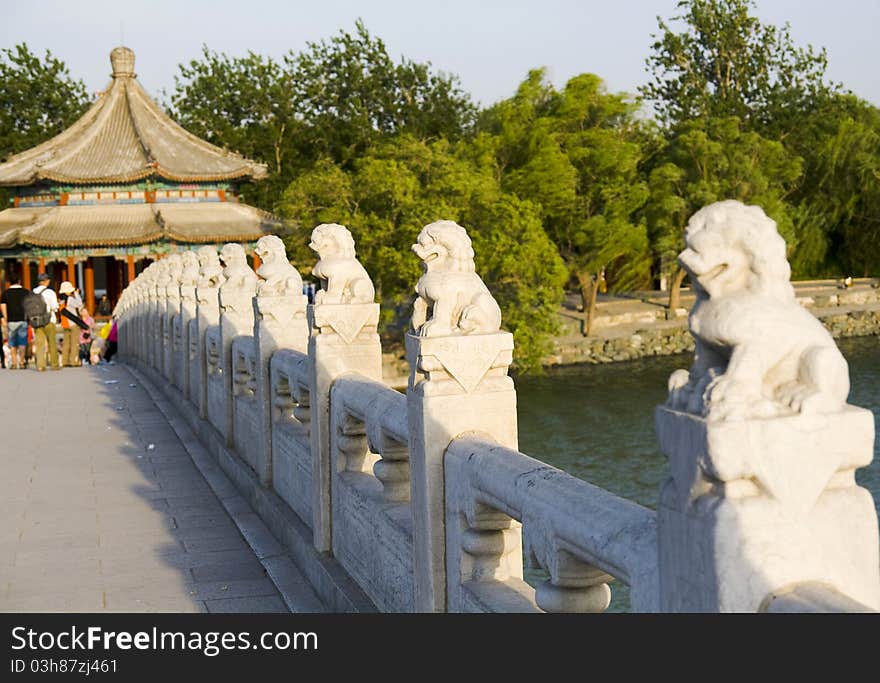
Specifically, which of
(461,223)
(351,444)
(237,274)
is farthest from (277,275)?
(461,223)

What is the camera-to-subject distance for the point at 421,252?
456cm

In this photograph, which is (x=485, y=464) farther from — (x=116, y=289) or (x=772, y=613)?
(x=116, y=289)

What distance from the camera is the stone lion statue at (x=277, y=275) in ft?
26.5

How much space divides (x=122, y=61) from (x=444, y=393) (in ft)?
136

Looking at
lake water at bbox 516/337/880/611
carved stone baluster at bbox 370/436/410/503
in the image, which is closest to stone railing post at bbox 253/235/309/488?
carved stone baluster at bbox 370/436/410/503

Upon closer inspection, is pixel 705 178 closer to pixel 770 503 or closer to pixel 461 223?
pixel 461 223

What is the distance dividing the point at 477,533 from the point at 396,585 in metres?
0.91

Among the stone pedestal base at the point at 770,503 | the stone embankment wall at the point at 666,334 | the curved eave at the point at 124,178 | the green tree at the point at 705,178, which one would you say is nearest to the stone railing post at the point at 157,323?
the stone pedestal base at the point at 770,503

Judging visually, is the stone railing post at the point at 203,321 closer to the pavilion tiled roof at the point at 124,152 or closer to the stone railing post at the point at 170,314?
the stone railing post at the point at 170,314

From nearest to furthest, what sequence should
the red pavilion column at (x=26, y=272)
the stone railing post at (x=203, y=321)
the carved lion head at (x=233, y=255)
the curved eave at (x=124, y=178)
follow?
the carved lion head at (x=233, y=255)
the stone railing post at (x=203, y=321)
the curved eave at (x=124, y=178)
the red pavilion column at (x=26, y=272)

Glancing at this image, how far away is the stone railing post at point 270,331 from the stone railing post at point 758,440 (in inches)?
210

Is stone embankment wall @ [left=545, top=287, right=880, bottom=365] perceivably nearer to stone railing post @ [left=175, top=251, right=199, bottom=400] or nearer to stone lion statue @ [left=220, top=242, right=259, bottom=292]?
stone railing post @ [left=175, top=251, right=199, bottom=400]
